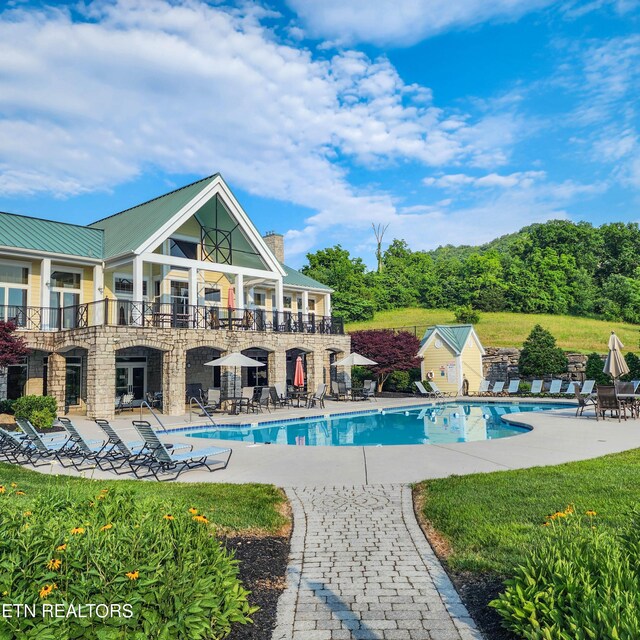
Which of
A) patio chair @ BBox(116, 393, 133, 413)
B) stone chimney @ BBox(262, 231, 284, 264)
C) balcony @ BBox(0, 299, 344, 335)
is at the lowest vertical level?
patio chair @ BBox(116, 393, 133, 413)

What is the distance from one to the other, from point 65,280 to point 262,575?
22815 millimetres

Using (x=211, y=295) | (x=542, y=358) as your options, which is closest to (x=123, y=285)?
(x=211, y=295)

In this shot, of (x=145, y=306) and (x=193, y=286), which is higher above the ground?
(x=193, y=286)

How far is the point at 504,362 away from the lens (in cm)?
3403

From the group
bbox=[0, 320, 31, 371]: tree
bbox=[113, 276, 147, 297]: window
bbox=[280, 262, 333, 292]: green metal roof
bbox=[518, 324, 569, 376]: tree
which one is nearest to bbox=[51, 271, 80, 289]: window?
bbox=[113, 276, 147, 297]: window

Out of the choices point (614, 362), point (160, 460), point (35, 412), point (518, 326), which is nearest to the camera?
point (160, 460)

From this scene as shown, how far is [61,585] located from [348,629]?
2.09 m

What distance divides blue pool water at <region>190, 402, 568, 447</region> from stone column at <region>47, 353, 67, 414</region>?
865cm

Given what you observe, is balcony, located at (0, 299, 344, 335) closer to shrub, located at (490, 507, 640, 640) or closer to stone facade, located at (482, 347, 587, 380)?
stone facade, located at (482, 347, 587, 380)

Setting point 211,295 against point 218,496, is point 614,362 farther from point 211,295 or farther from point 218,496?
point 211,295

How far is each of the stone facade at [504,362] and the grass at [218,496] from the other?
27.9 m

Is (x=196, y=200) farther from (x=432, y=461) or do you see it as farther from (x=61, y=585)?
(x=61, y=585)

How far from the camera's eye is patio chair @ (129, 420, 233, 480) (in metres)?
9.55

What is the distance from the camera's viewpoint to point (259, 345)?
2530 cm
